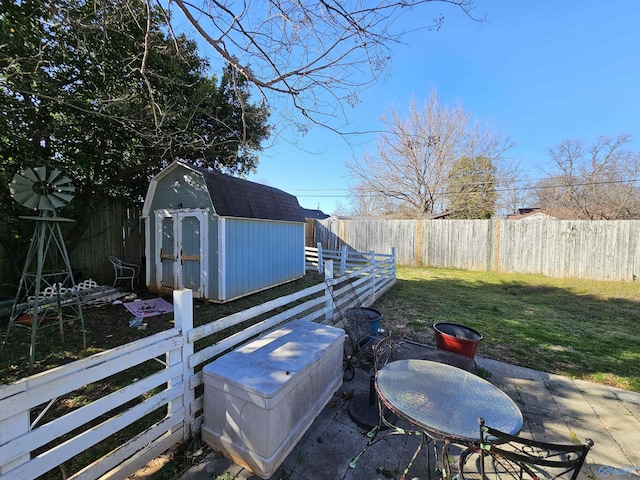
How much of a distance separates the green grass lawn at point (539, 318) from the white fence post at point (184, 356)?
3467 millimetres

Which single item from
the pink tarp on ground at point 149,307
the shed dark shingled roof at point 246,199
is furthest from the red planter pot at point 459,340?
the pink tarp on ground at point 149,307

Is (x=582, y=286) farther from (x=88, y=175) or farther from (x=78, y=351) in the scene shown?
(x=88, y=175)

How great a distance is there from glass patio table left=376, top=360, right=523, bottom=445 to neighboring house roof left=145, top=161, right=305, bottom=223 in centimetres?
488

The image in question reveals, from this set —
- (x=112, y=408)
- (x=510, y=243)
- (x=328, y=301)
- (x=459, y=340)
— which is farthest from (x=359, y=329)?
(x=510, y=243)

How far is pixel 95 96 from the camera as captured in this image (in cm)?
469

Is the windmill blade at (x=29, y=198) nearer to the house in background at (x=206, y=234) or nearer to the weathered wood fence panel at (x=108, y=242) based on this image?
the house in background at (x=206, y=234)

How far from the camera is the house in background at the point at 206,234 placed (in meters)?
5.86

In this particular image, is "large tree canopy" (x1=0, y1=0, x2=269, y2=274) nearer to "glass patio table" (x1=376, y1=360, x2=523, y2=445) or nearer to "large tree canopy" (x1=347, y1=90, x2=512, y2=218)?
"glass patio table" (x1=376, y1=360, x2=523, y2=445)

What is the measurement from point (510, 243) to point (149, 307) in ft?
39.2

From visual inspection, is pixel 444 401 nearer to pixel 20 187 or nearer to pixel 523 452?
pixel 523 452

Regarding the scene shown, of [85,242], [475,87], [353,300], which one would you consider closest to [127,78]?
[85,242]

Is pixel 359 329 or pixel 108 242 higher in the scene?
pixel 108 242

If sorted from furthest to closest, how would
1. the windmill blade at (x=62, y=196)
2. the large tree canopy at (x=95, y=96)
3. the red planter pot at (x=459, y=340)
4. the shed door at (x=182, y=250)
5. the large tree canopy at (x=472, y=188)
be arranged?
the large tree canopy at (x=472, y=188)
the shed door at (x=182, y=250)
the windmill blade at (x=62, y=196)
the large tree canopy at (x=95, y=96)
the red planter pot at (x=459, y=340)

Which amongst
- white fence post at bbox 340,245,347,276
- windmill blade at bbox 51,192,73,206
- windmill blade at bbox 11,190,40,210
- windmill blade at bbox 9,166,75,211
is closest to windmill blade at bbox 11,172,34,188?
windmill blade at bbox 9,166,75,211
